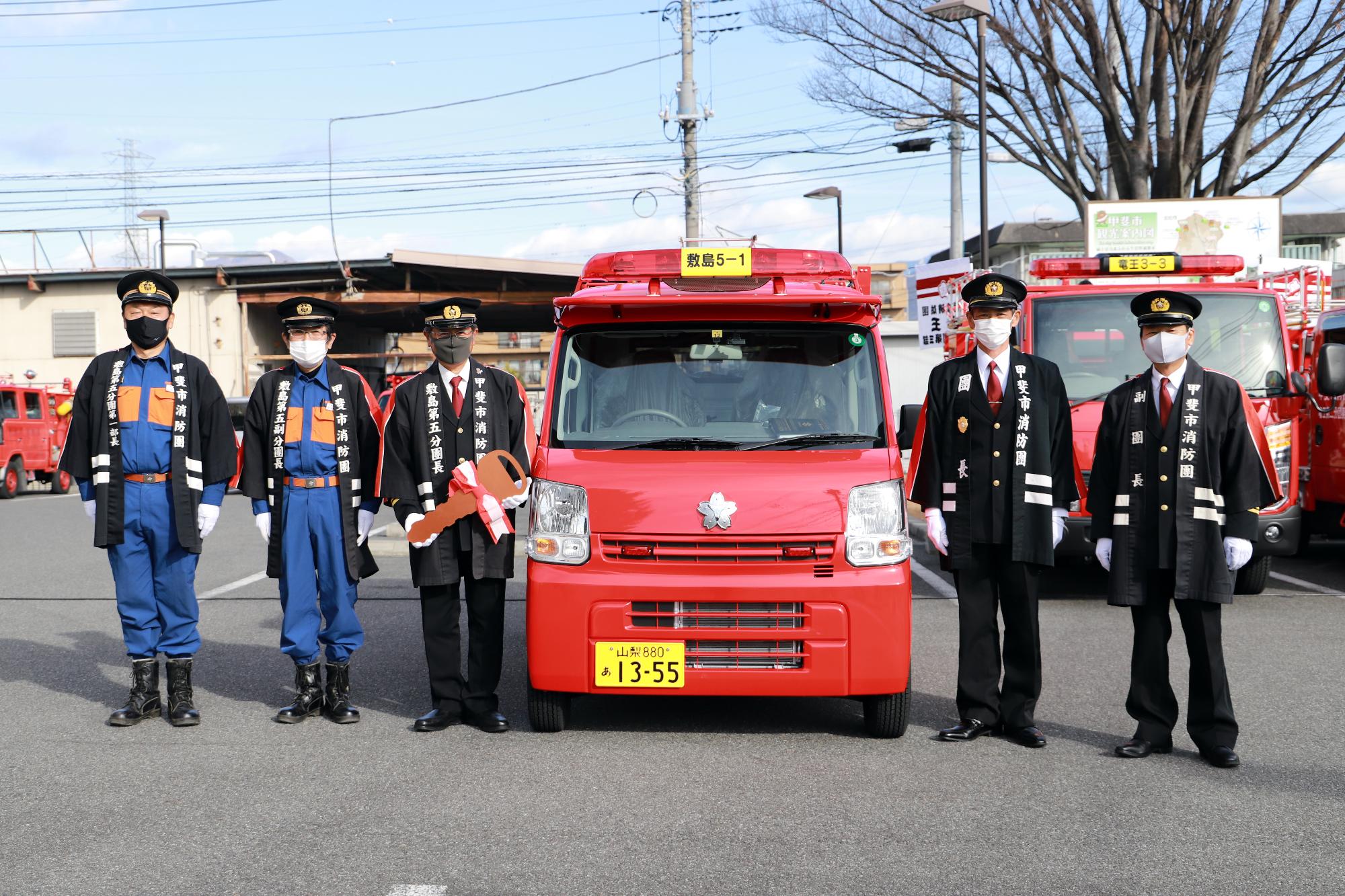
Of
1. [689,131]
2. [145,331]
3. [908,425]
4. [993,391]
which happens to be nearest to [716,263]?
[908,425]

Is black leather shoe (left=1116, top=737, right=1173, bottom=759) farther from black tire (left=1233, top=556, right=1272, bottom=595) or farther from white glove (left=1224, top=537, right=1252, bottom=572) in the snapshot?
black tire (left=1233, top=556, right=1272, bottom=595)

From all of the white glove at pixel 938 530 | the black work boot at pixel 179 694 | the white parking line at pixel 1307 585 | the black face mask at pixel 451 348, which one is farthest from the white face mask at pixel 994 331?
the white parking line at pixel 1307 585

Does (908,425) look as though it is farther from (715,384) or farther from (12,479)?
(12,479)

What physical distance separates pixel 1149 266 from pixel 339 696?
25.2 feet

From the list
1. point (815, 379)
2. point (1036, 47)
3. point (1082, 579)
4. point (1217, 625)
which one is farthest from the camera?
point (1036, 47)

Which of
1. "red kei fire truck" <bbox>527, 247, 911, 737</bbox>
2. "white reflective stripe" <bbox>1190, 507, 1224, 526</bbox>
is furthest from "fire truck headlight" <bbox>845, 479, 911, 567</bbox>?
"white reflective stripe" <bbox>1190, 507, 1224, 526</bbox>

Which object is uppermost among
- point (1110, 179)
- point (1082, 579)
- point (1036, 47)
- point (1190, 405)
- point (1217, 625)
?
point (1036, 47)

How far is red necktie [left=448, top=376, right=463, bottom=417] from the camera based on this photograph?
6.34m

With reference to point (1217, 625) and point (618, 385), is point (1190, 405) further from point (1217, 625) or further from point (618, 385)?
point (618, 385)

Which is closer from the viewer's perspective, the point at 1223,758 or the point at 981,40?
the point at 1223,758

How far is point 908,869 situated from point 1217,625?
226 centimetres

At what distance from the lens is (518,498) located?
6258mm

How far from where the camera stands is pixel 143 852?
4.49m

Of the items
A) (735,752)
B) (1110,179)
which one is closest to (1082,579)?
(735,752)
